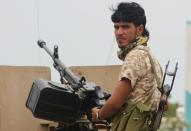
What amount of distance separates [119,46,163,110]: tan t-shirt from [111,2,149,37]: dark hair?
198 millimetres

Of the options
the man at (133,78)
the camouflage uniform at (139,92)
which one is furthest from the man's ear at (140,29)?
the camouflage uniform at (139,92)

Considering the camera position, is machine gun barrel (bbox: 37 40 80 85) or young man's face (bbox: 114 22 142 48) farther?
machine gun barrel (bbox: 37 40 80 85)

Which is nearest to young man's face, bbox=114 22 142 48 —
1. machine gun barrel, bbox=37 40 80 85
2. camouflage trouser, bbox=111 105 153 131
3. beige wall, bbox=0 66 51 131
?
camouflage trouser, bbox=111 105 153 131

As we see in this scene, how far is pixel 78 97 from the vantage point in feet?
19.2

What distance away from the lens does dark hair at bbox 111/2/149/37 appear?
5664 mm

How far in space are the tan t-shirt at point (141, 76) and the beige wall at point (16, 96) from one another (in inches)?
77.4

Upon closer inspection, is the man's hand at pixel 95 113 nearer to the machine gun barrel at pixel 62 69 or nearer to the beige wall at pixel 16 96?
the machine gun barrel at pixel 62 69

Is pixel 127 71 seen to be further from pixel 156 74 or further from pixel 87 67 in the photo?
pixel 87 67

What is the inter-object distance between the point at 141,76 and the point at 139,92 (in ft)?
0.34

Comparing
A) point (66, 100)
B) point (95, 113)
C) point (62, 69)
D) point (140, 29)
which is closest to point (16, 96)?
point (62, 69)

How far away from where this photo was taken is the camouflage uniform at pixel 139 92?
18.1ft

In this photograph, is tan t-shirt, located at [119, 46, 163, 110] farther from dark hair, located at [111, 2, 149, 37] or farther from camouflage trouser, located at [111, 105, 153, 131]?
dark hair, located at [111, 2, 149, 37]

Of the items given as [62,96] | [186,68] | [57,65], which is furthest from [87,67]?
[186,68]

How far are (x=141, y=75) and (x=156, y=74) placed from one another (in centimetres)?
13
